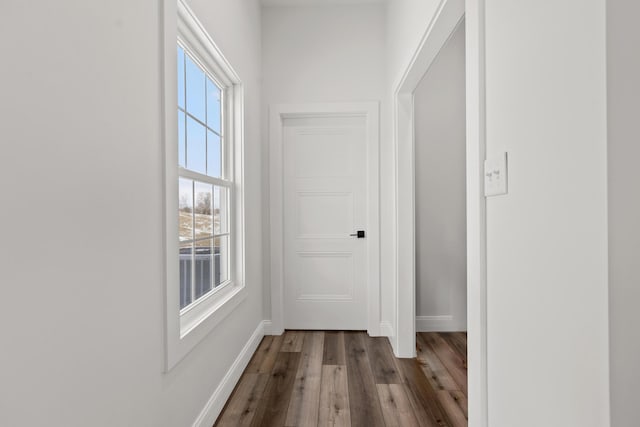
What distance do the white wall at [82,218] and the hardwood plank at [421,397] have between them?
49.2 inches

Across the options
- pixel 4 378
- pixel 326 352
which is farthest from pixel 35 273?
pixel 326 352

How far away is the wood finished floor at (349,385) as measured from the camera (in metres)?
1.89

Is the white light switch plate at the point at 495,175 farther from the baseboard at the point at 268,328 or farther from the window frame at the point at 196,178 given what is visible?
the baseboard at the point at 268,328

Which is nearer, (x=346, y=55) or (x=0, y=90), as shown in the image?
(x=0, y=90)

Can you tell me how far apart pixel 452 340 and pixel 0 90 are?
10.5 ft

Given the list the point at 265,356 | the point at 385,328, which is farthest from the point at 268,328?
the point at 385,328

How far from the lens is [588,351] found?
68cm

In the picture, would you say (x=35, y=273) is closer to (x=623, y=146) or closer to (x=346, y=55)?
(x=623, y=146)

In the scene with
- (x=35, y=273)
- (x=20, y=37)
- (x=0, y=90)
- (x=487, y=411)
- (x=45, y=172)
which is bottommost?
(x=487, y=411)

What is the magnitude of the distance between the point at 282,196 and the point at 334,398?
1.74 meters

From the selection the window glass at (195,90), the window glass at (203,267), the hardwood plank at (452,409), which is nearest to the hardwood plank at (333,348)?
the hardwood plank at (452,409)

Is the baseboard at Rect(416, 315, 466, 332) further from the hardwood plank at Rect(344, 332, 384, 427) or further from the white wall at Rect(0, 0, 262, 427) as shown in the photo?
the white wall at Rect(0, 0, 262, 427)

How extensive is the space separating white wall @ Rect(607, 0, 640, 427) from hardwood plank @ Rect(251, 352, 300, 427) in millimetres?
1628

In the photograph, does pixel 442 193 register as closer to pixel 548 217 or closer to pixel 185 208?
pixel 185 208
